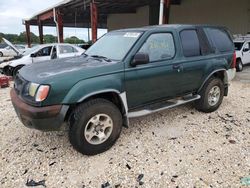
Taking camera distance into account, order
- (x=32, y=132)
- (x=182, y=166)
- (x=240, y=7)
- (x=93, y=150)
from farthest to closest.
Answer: (x=240, y=7)
(x=32, y=132)
(x=93, y=150)
(x=182, y=166)

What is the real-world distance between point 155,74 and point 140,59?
502 millimetres

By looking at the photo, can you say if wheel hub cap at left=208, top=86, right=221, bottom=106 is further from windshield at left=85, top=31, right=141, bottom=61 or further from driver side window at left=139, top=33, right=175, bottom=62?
windshield at left=85, top=31, right=141, bottom=61

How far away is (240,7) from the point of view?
46.6ft

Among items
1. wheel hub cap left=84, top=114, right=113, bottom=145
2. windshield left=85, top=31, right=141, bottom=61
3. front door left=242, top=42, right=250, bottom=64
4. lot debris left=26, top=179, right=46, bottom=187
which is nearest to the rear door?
windshield left=85, top=31, right=141, bottom=61

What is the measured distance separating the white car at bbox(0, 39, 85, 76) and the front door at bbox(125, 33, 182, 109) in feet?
19.1

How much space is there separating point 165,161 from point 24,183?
180 cm

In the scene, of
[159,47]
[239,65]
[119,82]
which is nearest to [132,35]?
[159,47]

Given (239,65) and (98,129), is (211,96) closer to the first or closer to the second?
(98,129)

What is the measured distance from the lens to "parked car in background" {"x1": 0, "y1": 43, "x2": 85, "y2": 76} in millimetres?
9297

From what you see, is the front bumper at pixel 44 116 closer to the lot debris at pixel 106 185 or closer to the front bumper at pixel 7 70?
the lot debris at pixel 106 185

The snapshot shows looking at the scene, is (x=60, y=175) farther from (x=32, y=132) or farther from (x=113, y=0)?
(x=113, y=0)

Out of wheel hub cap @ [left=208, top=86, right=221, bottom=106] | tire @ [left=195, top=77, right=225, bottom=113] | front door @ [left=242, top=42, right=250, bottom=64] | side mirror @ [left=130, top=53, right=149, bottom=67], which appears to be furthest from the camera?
front door @ [left=242, top=42, right=250, bottom=64]

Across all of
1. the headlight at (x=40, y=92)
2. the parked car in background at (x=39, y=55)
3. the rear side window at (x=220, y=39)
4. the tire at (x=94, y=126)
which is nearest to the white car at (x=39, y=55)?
the parked car in background at (x=39, y=55)

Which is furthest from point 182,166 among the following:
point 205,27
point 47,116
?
point 205,27
